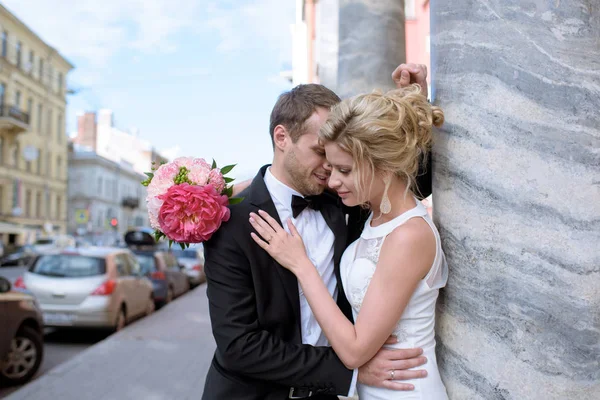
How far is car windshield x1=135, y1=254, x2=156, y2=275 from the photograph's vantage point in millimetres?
15430

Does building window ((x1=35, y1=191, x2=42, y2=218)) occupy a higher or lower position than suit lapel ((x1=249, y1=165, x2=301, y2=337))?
higher

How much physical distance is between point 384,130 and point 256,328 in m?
0.80

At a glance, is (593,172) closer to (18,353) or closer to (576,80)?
(576,80)

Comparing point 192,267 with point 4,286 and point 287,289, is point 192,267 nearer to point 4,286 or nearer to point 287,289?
point 4,286

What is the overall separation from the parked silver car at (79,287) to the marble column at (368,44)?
22.9 ft

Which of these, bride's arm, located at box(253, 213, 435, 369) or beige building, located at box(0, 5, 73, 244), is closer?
Result: bride's arm, located at box(253, 213, 435, 369)

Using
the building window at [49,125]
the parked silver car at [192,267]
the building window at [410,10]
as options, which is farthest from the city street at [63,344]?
the building window at [49,125]

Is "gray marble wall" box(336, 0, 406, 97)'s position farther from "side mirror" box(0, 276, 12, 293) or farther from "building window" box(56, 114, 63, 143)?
"building window" box(56, 114, 63, 143)

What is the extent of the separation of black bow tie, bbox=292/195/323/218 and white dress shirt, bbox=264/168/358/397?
0.06 feet

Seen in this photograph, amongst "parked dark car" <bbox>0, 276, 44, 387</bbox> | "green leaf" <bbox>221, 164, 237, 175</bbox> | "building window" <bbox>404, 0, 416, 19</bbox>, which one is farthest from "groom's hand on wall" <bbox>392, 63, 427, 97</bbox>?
"building window" <bbox>404, 0, 416, 19</bbox>

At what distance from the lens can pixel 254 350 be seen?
1978mm

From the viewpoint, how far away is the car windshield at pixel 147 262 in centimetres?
1543

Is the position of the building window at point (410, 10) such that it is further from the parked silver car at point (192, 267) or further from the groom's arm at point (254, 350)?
the parked silver car at point (192, 267)

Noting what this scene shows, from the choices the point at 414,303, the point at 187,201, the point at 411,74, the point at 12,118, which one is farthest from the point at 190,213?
the point at 12,118
